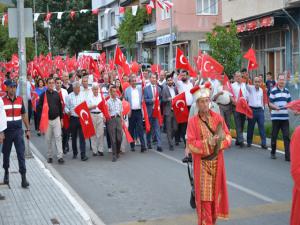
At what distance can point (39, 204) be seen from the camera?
8.23 metres

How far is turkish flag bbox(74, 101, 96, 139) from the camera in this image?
42.2 ft

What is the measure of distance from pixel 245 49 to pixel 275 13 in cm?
629

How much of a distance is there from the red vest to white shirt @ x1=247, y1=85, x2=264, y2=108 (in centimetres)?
642

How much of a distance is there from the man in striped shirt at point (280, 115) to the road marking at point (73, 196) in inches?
185

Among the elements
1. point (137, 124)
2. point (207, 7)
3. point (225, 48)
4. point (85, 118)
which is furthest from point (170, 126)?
point (207, 7)

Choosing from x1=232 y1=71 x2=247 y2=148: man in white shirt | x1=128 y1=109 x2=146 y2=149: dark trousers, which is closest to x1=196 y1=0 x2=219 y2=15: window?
x1=232 y1=71 x2=247 y2=148: man in white shirt

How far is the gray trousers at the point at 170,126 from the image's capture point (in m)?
14.1

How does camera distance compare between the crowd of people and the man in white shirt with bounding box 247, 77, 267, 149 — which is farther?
the man in white shirt with bounding box 247, 77, 267, 149

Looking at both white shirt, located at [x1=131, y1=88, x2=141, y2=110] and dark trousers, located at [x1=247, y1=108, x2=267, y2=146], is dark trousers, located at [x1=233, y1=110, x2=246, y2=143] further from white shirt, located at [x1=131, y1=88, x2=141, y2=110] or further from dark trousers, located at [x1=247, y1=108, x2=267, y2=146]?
white shirt, located at [x1=131, y1=88, x2=141, y2=110]

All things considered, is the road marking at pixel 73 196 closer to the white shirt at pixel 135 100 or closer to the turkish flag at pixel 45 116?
the turkish flag at pixel 45 116

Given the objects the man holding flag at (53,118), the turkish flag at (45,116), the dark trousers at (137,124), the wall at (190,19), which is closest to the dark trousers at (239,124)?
the dark trousers at (137,124)

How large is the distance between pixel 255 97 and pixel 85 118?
4.26 m

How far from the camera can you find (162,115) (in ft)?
47.5

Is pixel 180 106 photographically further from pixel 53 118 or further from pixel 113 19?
pixel 113 19
